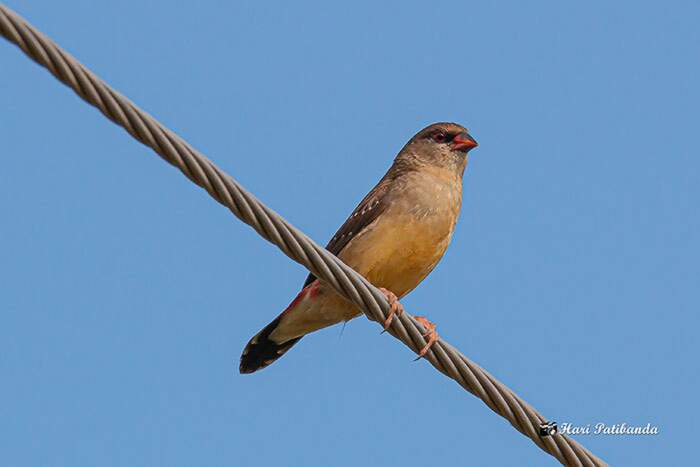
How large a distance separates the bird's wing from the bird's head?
19.1 inches

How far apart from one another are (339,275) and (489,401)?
36.9 inches

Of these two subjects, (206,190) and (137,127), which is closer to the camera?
(137,127)

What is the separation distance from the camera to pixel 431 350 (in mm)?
5176

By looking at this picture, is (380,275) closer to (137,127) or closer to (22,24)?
(137,127)

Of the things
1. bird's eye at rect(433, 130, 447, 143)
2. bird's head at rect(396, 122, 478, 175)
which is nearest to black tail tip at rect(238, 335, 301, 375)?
bird's head at rect(396, 122, 478, 175)

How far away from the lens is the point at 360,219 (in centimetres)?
750

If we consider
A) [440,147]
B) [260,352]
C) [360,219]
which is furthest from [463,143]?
[260,352]

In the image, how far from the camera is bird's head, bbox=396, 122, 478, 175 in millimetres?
8109

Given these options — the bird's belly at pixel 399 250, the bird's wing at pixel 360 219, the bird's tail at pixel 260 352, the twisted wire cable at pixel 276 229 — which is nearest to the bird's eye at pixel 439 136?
the bird's wing at pixel 360 219

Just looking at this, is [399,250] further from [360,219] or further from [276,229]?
[276,229]

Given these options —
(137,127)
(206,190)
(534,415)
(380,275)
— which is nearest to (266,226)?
(206,190)

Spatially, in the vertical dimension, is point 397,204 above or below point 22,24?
above

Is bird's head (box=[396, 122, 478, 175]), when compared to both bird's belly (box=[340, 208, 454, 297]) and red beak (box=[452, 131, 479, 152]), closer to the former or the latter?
red beak (box=[452, 131, 479, 152])

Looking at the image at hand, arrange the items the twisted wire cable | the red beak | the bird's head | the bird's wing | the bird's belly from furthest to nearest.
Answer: the red beak
the bird's head
the bird's wing
the bird's belly
the twisted wire cable
